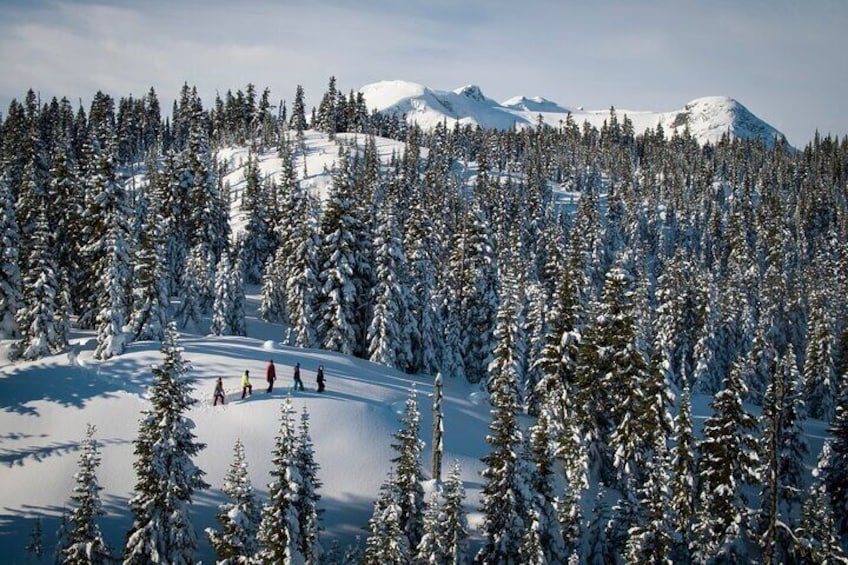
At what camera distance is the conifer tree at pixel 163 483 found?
2086 cm

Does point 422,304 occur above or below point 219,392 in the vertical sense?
above

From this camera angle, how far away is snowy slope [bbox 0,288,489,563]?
1044 inches

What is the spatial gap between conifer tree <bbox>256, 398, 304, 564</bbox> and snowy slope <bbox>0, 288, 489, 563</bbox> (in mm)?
7291

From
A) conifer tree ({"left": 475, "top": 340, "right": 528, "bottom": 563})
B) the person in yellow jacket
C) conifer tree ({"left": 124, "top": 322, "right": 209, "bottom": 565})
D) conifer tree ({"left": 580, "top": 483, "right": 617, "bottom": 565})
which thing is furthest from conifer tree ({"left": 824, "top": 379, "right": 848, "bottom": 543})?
conifer tree ({"left": 124, "top": 322, "right": 209, "bottom": 565})

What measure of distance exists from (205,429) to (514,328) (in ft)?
61.8

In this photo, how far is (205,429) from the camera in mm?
29406

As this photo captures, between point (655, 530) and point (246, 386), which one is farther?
point (246, 386)

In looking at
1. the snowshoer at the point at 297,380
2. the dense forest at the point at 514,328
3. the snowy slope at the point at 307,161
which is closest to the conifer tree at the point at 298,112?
the snowy slope at the point at 307,161

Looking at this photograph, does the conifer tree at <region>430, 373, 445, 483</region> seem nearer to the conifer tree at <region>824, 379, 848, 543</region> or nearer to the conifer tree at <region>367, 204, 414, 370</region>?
the conifer tree at <region>367, 204, 414, 370</region>

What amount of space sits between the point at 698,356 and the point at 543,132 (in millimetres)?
136576

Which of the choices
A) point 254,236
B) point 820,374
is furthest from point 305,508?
point 254,236

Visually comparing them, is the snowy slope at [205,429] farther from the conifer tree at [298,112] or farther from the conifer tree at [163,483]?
the conifer tree at [298,112]

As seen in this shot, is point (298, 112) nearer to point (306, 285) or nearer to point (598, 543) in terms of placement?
point (306, 285)

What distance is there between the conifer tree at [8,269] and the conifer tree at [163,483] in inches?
1028
